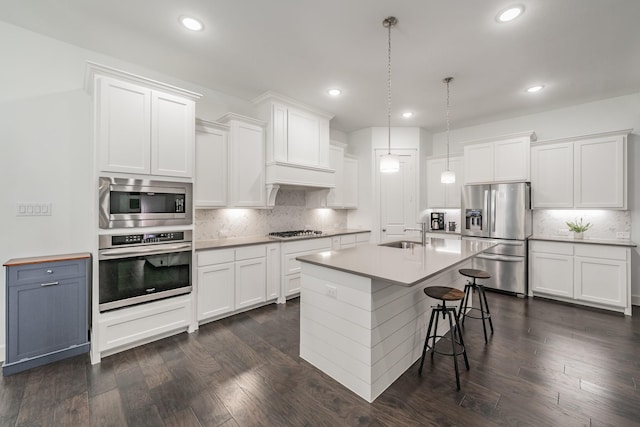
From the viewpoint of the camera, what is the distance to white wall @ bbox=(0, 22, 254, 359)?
8.12ft

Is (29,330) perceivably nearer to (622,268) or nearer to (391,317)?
(391,317)

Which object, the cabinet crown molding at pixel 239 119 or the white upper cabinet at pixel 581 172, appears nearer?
the cabinet crown molding at pixel 239 119

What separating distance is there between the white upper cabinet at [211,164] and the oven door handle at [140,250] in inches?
24.3

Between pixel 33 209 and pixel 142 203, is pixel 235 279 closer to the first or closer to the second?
pixel 142 203

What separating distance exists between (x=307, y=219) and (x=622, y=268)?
4.51 m

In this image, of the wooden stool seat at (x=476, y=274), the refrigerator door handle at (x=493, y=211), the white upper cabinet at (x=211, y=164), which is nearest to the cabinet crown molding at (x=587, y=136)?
the refrigerator door handle at (x=493, y=211)

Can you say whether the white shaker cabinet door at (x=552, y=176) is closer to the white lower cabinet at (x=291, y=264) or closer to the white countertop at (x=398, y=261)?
the white countertop at (x=398, y=261)

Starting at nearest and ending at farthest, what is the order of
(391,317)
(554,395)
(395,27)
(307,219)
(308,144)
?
(554,395)
(391,317)
(395,27)
(308,144)
(307,219)

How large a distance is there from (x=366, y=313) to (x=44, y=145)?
3.33m

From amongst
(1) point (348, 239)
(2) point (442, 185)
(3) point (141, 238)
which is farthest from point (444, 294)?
(2) point (442, 185)

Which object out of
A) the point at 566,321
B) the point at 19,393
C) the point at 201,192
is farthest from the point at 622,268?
the point at 19,393

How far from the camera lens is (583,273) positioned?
3.82 metres

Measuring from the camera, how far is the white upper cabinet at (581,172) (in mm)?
3771

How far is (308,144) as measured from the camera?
443cm
